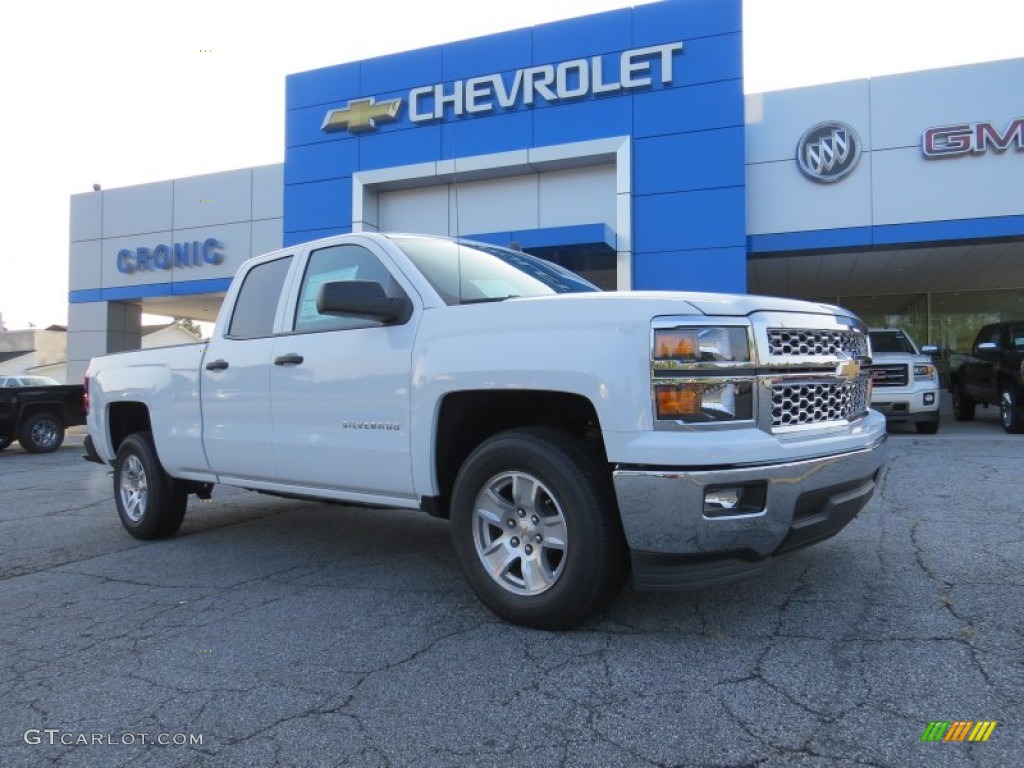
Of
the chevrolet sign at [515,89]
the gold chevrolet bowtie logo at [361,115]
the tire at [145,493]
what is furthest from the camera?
the gold chevrolet bowtie logo at [361,115]

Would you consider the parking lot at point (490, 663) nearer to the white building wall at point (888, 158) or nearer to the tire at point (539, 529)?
the tire at point (539, 529)

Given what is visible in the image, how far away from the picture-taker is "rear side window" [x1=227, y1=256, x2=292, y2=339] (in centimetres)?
455

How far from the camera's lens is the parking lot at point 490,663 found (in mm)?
2309

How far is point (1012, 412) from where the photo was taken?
11227mm

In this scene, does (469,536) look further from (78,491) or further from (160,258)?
(160,258)

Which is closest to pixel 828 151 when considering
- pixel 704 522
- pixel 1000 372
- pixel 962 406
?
pixel 1000 372

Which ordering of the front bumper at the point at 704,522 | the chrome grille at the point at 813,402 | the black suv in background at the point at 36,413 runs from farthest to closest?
the black suv in background at the point at 36,413 → the chrome grille at the point at 813,402 → the front bumper at the point at 704,522

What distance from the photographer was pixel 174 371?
5039mm

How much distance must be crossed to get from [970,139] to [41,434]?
18501mm

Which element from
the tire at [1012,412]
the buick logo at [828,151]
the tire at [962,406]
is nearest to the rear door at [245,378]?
the tire at [1012,412]

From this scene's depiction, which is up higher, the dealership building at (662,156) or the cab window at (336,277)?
the dealership building at (662,156)

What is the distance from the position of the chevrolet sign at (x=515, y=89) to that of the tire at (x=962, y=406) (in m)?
8.60

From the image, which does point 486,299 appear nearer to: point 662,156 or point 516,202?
point 662,156

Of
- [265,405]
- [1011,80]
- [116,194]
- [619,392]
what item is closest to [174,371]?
[265,405]
